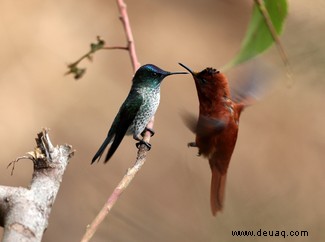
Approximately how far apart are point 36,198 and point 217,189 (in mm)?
638

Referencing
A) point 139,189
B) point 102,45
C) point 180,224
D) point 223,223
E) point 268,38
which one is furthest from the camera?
point 139,189

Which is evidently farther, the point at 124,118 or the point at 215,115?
the point at 124,118

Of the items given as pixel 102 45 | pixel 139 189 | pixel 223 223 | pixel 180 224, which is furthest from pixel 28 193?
pixel 139 189

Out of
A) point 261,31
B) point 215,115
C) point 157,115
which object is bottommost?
point 215,115

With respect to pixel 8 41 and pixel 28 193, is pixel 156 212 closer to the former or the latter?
pixel 8 41

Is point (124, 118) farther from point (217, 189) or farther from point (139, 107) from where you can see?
point (217, 189)

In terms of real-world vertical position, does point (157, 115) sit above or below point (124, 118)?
above

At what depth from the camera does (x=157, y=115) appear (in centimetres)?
436

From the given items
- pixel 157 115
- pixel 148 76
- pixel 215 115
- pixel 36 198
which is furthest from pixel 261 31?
pixel 157 115

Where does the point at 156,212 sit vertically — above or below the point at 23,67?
below

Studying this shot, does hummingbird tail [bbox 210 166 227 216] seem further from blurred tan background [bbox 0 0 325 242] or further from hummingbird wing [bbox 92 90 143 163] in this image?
blurred tan background [bbox 0 0 325 242]

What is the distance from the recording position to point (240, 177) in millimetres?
4004

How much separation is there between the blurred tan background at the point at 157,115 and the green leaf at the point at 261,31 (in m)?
1.91

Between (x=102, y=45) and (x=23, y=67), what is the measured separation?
9.62 feet
